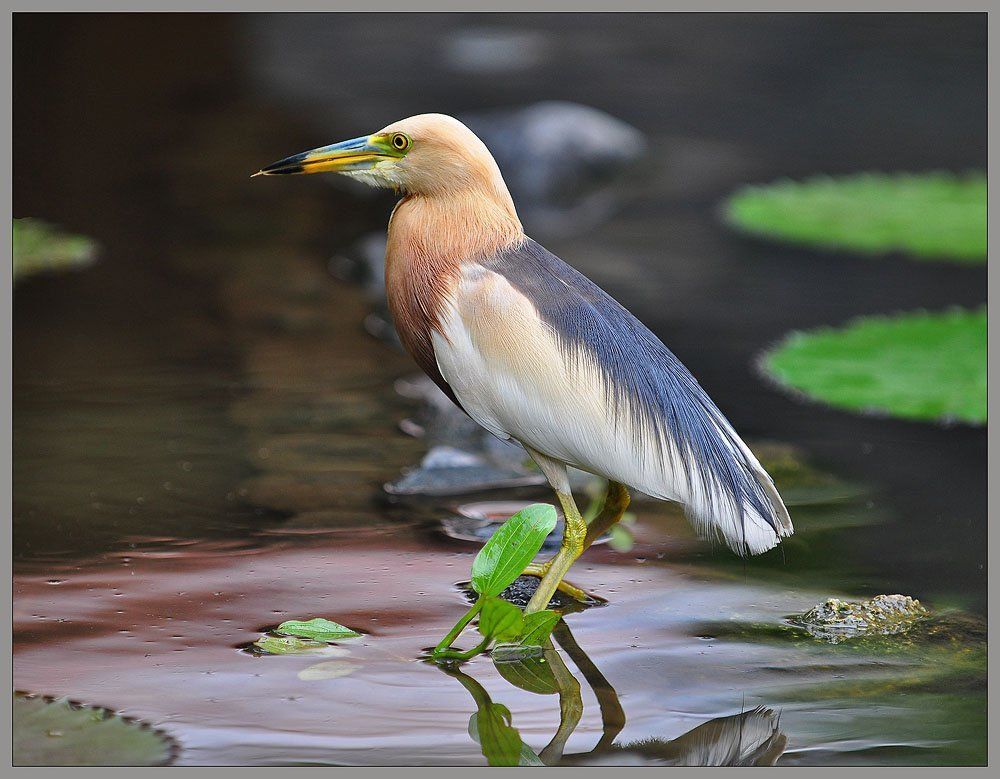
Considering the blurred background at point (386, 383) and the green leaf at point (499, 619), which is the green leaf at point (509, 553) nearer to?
the green leaf at point (499, 619)

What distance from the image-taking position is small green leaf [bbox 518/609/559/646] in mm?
3865

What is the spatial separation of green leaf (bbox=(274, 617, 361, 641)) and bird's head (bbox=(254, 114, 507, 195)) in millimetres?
1366

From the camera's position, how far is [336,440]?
18.8 feet

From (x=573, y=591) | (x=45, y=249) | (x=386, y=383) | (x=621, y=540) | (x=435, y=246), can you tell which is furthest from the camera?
(x=45, y=249)

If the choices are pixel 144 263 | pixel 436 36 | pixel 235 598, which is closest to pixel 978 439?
pixel 235 598

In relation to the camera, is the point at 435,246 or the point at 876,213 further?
the point at 876,213

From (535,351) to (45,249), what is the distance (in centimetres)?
541

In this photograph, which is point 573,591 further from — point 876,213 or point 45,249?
point 876,213

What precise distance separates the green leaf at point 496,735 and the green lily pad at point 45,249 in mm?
5367

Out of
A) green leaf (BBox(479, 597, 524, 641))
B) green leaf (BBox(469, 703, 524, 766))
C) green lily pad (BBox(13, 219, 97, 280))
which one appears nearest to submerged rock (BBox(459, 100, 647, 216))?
green lily pad (BBox(13, 219, 97, 280))

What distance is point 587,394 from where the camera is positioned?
12.8 feet

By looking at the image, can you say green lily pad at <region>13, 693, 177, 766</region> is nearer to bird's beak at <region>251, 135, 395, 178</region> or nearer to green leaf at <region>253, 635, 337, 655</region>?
green leaf at <region>253, 635, 337, 655</region>

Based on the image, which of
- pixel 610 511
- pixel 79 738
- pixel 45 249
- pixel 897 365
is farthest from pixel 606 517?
pixel 45 249

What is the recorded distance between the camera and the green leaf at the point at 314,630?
154 inches
